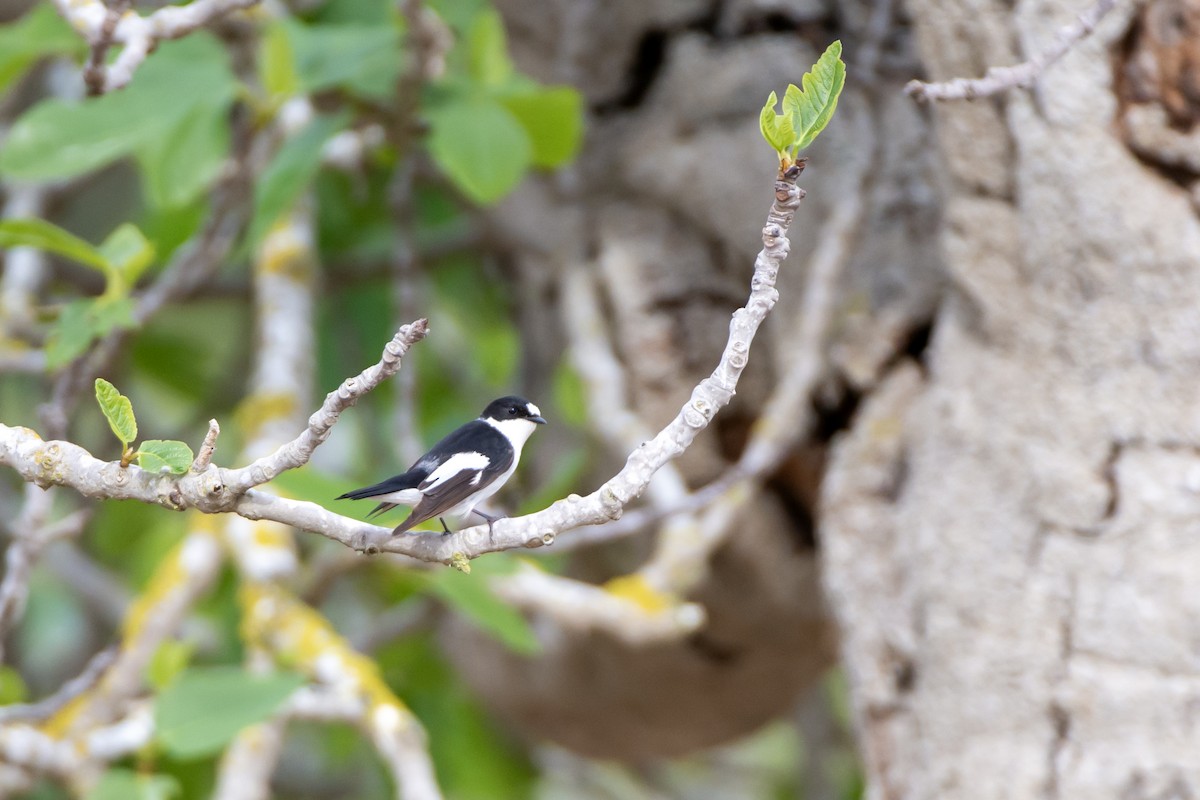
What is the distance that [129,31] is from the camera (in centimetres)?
128

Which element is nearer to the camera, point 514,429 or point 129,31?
point 514,429

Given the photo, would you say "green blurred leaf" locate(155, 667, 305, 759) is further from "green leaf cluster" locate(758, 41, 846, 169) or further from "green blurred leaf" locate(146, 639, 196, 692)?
"green leaf cluster" locate(758, 41, 846, 169)

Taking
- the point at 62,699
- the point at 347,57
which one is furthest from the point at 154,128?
the point at 62,699

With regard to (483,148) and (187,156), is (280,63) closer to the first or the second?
(187,156)

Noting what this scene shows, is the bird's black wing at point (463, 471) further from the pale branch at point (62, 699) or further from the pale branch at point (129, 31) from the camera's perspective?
the pale branch at point (62, 699)

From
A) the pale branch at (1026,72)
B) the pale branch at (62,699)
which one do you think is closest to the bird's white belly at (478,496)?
the pale branch at (1026,72)

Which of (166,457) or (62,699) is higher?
(166,457)

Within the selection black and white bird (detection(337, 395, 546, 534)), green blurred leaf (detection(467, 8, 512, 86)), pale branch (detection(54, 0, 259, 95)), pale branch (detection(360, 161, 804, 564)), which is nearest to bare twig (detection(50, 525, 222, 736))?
green blurred leaf (detection(467, 8, 512, 86))

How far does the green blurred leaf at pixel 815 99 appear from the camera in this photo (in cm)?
86

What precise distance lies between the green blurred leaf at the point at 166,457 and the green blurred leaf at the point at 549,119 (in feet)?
3.85

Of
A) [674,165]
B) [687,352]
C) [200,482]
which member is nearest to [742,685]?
[687,352]

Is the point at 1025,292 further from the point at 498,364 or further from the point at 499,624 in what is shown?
the point at 498,364

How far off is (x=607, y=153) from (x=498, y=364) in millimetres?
678

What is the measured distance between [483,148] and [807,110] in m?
1.06
